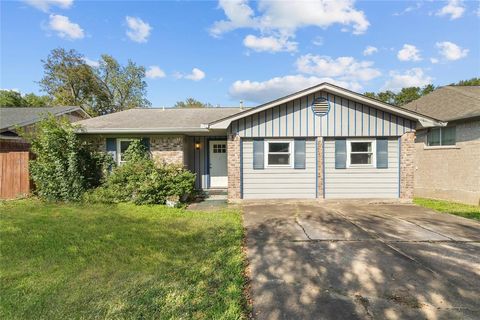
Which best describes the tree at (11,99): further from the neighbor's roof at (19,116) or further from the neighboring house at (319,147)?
the neighboring house at (319,147)

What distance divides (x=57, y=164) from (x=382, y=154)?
1126cm

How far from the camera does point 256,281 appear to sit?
3.56 metres

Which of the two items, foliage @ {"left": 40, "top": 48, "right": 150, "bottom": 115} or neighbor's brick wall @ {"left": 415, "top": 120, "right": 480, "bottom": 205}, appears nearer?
neighbor's brick wall @ {"left": 415, "top": 120, "right": 480, "bottom": 205}

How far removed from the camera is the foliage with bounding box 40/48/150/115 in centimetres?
3244

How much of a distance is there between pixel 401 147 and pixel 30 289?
10293mm

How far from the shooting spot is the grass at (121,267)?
291 centimetres

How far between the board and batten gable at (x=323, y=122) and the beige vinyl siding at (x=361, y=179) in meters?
0.51

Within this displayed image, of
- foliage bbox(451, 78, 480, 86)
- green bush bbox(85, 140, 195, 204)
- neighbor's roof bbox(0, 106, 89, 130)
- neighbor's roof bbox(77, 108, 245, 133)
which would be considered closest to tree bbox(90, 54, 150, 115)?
neighbor's roof bbox(0, 106, 89, 130)

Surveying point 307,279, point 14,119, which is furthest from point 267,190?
point 14,119

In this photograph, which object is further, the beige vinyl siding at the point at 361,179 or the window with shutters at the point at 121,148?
the window with shutters at the point at 121,148

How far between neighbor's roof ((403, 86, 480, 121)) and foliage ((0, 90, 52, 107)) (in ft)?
129

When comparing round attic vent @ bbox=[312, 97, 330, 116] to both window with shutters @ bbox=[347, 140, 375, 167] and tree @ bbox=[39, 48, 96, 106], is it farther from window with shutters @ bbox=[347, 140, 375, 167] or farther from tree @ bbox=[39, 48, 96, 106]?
tree @ bbox=[39, 48, 96, 106]

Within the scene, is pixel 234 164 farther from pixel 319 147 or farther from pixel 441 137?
pixel 441 137

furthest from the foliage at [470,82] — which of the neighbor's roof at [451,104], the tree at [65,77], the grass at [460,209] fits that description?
the tree at [65,77]
